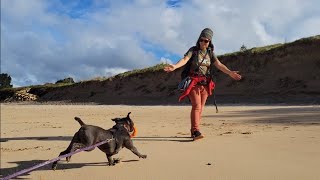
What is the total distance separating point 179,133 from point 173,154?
7.25 feet

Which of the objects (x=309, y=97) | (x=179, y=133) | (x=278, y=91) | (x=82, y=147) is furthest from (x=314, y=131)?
(x=278, y=91)

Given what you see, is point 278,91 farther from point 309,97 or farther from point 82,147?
point 82,147

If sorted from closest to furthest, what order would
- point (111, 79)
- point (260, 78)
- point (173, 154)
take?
point (173, 154) < point (260, 78) < point (111, 79)

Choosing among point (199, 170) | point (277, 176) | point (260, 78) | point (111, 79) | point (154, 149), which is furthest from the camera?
point (111, 79)

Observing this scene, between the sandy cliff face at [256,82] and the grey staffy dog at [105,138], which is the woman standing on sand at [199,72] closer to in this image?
the grey staffy dog at [105,138]

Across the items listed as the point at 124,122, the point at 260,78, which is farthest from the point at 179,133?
the point at 260,78

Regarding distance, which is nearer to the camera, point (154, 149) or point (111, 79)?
Result: point (154, 149)

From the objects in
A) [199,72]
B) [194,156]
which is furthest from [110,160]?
[199,72]

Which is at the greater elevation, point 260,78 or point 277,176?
point 260,78

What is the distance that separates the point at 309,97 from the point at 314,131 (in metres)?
13.3

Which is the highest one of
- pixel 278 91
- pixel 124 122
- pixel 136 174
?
pixel 278 91

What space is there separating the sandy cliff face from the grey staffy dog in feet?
45.0

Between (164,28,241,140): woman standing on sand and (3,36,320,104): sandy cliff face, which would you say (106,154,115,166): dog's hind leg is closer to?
(164,28,241,140): woman standing on sand

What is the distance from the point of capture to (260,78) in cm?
2383
